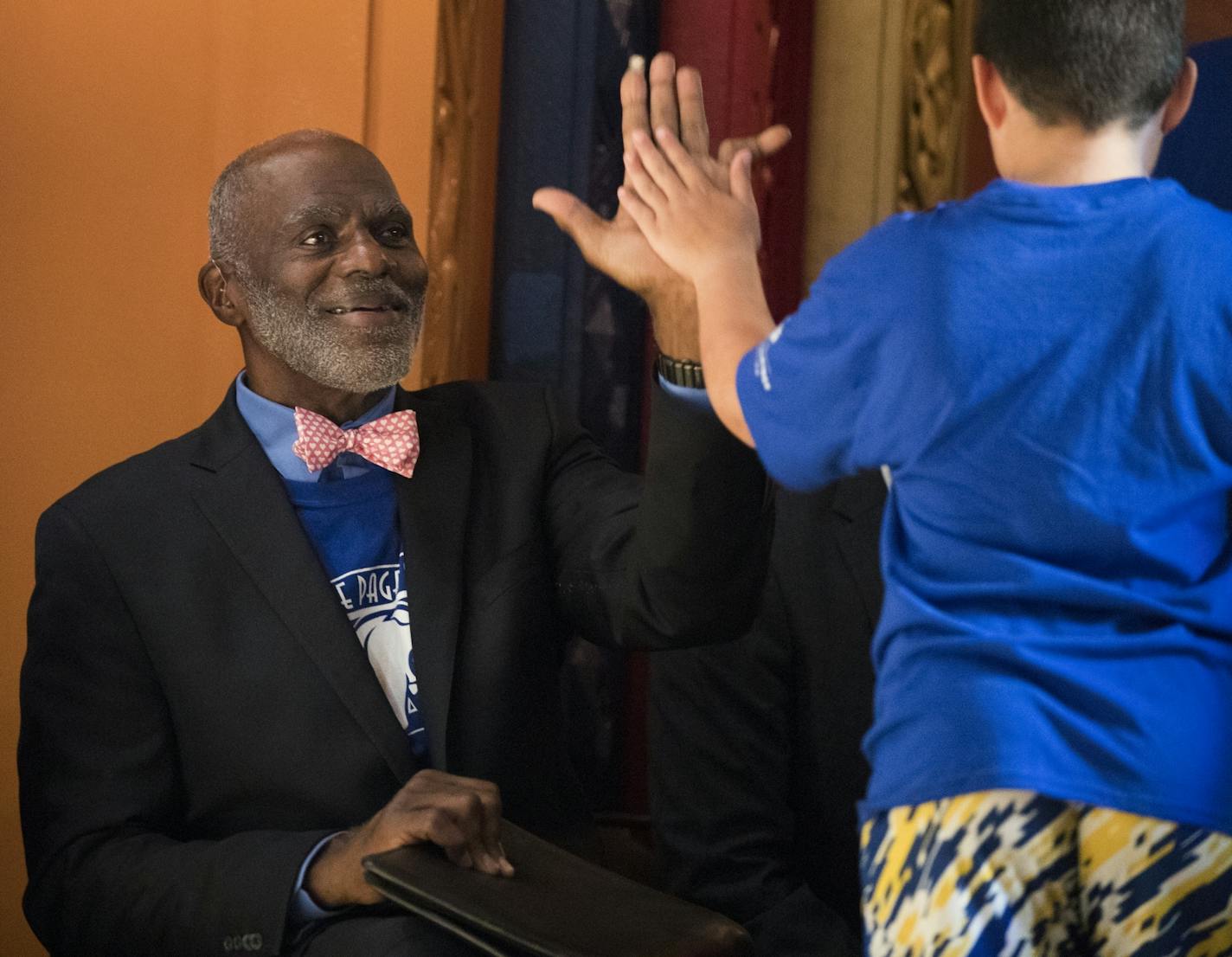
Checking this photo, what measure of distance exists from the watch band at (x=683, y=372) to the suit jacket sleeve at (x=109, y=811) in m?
0.69

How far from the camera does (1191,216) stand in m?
1.16

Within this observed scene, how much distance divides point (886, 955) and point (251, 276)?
1429mm

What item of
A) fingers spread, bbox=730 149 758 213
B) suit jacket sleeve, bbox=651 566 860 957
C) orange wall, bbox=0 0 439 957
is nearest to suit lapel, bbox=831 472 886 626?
suit jacket sleeve, bbox=651 566 860 957

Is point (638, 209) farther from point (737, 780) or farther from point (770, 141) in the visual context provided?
point (737, 780)

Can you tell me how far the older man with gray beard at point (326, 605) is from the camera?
70.6 inches

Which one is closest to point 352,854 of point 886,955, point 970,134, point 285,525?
point 285,525

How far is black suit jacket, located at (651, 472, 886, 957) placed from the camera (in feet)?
6.56

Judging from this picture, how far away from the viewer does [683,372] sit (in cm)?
159

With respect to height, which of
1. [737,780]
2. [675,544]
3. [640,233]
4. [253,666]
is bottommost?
[737,780]

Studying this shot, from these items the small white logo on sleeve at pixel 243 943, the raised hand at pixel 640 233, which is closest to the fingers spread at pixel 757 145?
the raised hand at pixel 640 233

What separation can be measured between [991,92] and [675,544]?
0.69 m

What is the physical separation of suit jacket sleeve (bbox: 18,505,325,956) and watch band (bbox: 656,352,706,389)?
693 millimetres

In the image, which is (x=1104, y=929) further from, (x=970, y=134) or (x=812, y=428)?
(x=970, y=134)

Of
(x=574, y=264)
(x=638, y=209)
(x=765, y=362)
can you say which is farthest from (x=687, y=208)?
(x=574, y=264)
